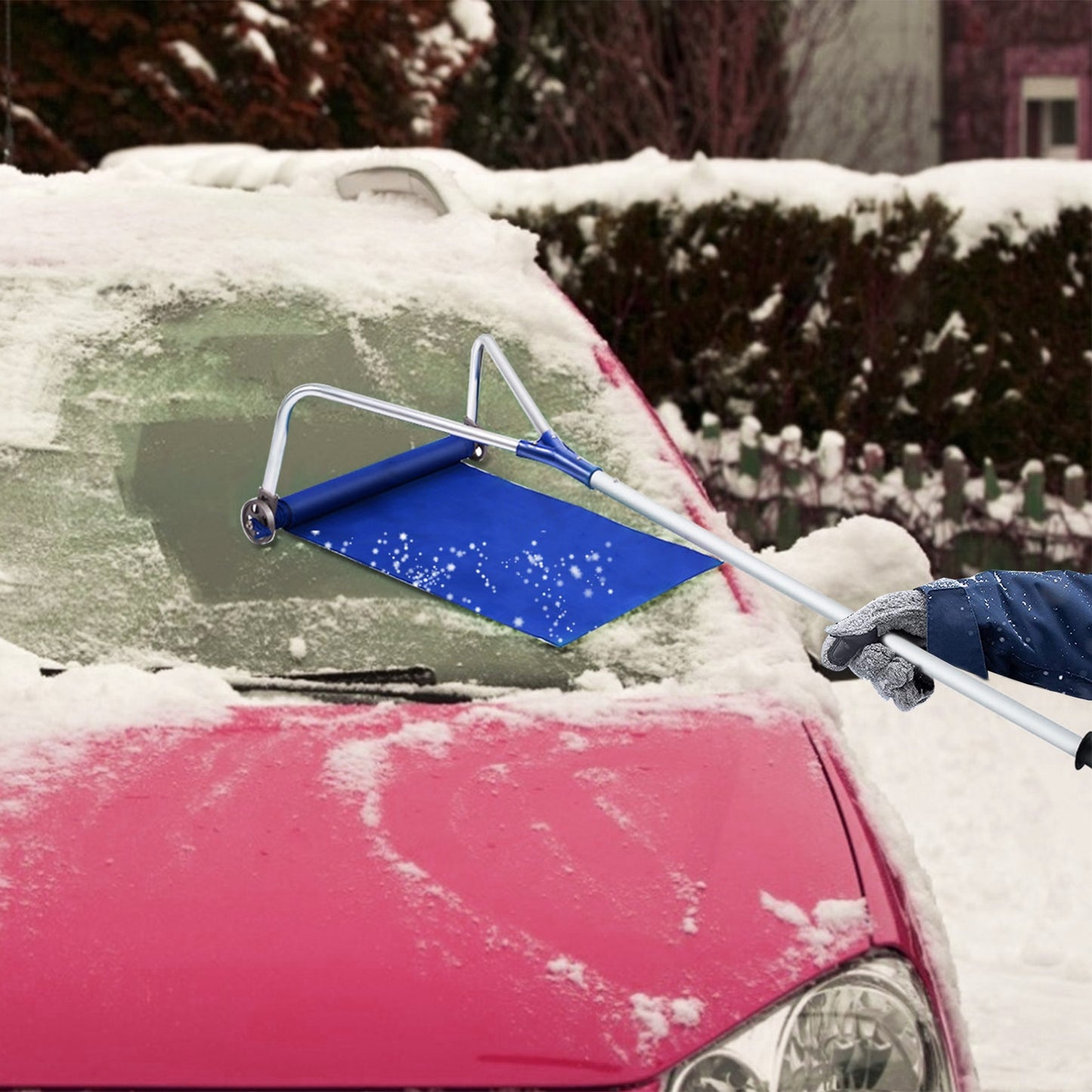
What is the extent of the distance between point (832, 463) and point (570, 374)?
13.5 ft

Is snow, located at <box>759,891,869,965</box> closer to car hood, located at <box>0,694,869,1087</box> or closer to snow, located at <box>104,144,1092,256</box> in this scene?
car hood, located at <box>0,694,869,1087</box>

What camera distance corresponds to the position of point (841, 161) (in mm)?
15281

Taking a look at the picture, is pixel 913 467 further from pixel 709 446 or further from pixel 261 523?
pixel 261 523

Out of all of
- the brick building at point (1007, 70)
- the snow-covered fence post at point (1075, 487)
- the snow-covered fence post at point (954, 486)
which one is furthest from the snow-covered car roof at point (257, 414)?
the brick building at point (1007, 70)

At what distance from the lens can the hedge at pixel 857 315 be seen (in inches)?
284

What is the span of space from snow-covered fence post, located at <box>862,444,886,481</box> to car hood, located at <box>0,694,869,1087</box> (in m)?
4.91

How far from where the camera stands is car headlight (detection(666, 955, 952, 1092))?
1978mm

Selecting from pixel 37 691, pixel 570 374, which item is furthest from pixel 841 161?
pixel 37 691

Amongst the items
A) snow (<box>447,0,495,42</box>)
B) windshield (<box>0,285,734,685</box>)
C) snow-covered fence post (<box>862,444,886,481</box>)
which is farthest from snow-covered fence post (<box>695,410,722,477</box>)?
snow (<box>447,0,495,42</box>)

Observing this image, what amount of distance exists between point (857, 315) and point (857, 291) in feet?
0.30

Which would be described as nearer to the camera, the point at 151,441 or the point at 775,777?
the point at 775,777

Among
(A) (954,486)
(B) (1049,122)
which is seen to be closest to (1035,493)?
(A) (954,486)

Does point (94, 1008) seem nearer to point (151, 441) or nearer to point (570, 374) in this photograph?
point (151, 441)

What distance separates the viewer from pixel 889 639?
2369mm
